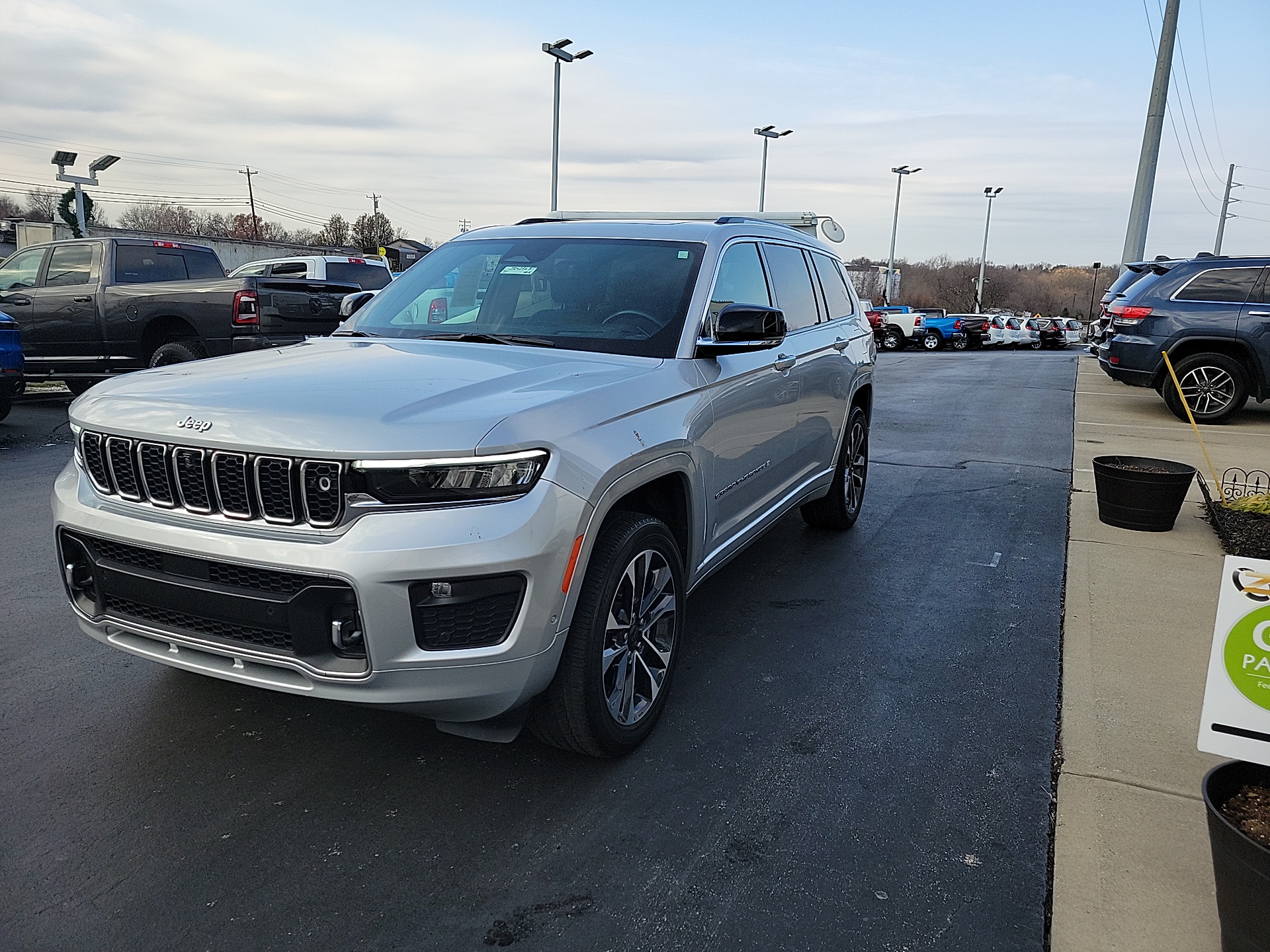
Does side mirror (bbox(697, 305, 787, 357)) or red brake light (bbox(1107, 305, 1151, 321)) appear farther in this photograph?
red brake light (bbox(1107, 305, 1151, 321))

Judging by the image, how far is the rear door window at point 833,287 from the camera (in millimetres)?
6043

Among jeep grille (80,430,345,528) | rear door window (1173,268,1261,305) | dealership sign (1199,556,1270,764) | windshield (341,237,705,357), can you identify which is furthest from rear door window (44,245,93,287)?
rear door window (1173,268,1261,305)

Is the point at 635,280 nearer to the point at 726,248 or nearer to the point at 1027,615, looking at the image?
the point at 726,248

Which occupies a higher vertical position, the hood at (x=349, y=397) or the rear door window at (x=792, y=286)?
the rear door window at (x=792, y=286)

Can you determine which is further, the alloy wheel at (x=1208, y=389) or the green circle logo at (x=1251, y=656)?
the alloy wheel at (x=1208, y=389)

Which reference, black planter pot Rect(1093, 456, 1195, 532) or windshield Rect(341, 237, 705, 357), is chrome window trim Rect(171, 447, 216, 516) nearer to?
windshield Rect(341, 237, 705, 357)

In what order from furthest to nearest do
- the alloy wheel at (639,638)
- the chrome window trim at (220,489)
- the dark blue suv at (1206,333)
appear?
the dark blue suv at (1206,333) < the alloy wheel at (639,638) < the chrome window trim at (220,489)

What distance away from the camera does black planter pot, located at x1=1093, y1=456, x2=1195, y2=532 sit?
6.32 m

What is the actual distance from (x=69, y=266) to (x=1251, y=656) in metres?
12.6

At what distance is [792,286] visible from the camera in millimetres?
5320

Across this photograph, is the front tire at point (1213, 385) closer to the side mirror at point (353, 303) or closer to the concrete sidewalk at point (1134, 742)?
the concrete sidewalk at point (1134, 742)

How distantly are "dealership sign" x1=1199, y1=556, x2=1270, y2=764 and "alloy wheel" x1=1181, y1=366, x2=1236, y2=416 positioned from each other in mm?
10968

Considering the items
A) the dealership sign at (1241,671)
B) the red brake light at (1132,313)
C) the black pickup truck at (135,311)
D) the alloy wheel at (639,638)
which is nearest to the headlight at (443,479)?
the alloy wheel at (639,638)

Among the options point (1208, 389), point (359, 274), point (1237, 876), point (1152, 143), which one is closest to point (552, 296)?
point (1237, 876)
